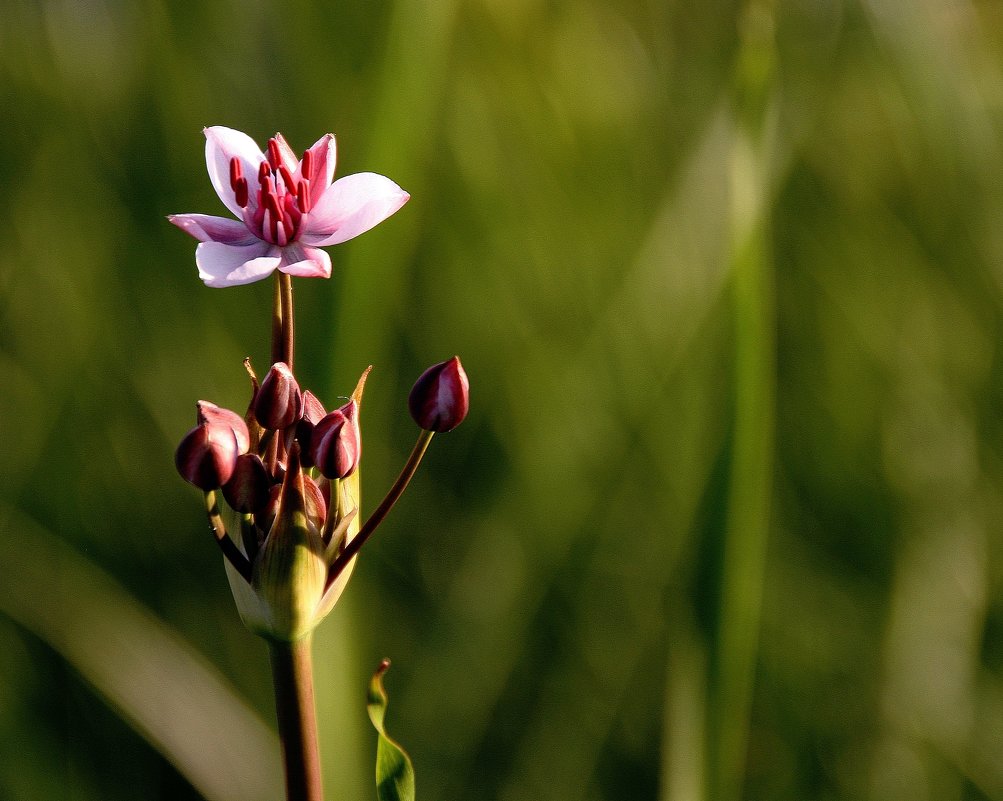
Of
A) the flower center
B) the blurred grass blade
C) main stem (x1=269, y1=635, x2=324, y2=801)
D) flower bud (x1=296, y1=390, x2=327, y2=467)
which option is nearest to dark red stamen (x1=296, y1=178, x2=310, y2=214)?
the flower center

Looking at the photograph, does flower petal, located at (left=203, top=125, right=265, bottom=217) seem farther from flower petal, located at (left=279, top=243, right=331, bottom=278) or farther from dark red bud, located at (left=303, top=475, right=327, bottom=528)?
dark red bud, located at (left=303, top=475, right=327, bottom=528)

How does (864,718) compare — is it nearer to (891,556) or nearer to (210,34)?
(891,556)

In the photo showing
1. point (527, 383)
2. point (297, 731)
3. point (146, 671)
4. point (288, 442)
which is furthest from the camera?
point (527, 383)

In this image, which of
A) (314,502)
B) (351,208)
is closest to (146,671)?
(314,502)

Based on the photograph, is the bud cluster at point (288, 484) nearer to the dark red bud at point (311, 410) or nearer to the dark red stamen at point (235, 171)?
the dark red bud at point (311, 410)

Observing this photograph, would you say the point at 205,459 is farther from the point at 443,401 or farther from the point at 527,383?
the point at 527,383

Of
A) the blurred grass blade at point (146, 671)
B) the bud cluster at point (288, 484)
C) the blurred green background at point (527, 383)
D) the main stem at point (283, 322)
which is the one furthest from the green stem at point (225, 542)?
the blurred grass blade at point (146, 671)
